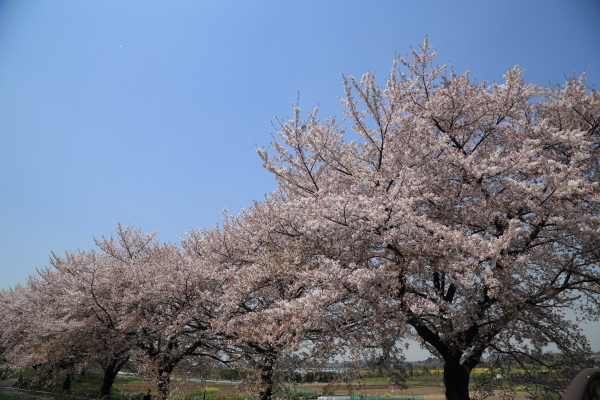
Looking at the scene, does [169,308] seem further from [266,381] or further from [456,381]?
[456,381]

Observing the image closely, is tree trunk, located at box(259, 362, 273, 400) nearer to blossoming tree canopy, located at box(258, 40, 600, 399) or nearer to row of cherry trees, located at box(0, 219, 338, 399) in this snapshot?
row of cherry trees, located at box(0, 219, 338, 399)

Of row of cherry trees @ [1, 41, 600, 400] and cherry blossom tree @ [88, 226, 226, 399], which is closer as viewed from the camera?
row of cherry trees @ [1, 41, 600, 400]

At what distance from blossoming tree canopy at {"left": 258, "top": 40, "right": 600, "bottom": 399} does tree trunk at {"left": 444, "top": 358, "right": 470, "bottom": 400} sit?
0.03 metres

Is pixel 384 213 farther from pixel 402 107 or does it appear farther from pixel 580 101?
pixel 580 101

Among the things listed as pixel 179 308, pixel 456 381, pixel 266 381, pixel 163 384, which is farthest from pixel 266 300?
pixel 456 381

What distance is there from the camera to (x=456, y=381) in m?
9.40

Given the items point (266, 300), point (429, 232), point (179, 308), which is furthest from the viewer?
point (179, 308)

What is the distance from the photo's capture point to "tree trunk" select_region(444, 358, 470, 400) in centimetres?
939

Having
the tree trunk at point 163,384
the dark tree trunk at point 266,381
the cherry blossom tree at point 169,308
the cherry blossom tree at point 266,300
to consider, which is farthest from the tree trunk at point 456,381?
the tree trunk at point 163,384

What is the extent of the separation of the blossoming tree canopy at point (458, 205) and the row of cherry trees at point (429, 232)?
5 centimetres

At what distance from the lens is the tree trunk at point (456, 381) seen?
939 centimetres

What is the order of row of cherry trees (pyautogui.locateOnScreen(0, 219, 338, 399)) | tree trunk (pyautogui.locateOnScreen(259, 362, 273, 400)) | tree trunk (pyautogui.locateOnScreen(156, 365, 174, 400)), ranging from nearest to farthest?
tree trunk (pyautogui.locateOnScreen(259, 362, 273, 400))
row of cherry trees (pyautogui.locateOnScreen(0, 219, 338, 399))
tree trunk (pyautogui.locateOnScreen(156, 365, 174, 400))

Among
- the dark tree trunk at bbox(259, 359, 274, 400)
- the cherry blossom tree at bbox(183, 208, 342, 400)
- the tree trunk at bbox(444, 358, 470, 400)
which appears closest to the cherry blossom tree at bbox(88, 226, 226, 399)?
the cherry blossom tree at bbox(183, 208, 342, 400)

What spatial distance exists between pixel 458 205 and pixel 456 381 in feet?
16.2
